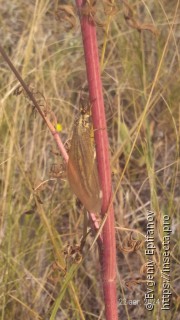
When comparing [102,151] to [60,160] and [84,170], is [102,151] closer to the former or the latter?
[84,170]

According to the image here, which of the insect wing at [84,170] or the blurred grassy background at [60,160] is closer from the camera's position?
the insect wing at [84,170]

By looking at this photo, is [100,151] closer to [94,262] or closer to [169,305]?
[169,305]

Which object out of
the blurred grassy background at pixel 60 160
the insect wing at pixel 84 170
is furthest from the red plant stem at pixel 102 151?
the blurred grassy background at pixel 60 160

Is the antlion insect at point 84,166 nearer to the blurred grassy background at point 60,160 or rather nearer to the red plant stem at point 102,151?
the red plant stem at point 102,151

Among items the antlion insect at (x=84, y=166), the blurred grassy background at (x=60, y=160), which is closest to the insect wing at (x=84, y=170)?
the antlion insect at (x=84, y=166)

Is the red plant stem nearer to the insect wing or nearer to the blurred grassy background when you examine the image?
the insect wing
